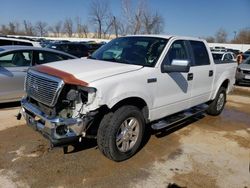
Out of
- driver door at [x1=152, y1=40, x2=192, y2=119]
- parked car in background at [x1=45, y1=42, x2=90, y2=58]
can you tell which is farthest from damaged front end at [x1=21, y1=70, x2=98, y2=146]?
parked car in background at [x1=45, y1=42, x2=90, y2=58]

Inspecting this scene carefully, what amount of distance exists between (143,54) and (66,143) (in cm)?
206

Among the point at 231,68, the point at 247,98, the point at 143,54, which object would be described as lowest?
the point at 247,98

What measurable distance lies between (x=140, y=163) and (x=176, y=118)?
→ 1.36 meters

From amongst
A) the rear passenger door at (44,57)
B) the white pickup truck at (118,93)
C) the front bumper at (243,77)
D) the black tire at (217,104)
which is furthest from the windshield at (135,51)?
the front bumper at (243,77)

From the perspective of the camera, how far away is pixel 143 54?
4.81 m

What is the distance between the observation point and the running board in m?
4.73

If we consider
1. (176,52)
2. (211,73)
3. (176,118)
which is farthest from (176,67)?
(211,73)

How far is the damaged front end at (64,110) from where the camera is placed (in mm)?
3607

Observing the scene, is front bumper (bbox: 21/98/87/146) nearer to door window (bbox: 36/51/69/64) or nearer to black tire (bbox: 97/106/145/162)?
black tire (bbox: 97/106/145/162)

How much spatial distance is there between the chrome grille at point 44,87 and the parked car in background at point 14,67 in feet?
8.34

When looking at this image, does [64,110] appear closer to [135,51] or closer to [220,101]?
[135,51]

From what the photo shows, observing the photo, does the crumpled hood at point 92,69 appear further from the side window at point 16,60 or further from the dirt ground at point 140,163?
the side window at point 16,60

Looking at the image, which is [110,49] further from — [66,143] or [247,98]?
[247,98]

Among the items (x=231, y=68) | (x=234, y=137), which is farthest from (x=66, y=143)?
(x=231, y=68)
